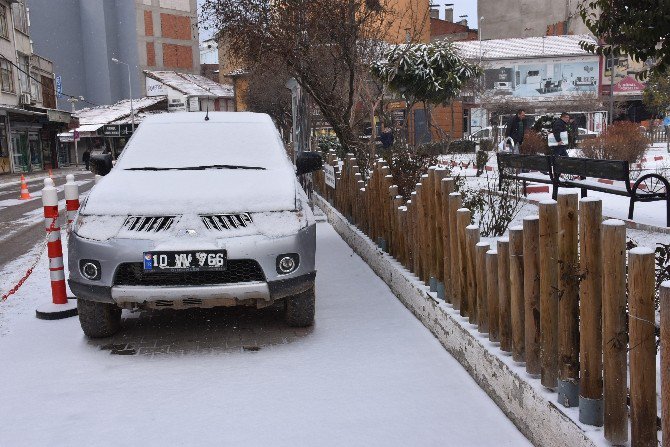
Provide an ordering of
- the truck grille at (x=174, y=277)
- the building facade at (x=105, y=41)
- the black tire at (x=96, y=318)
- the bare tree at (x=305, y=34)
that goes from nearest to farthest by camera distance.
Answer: the truck grille at (x=174, y=277)
the black tire at (x=96, y=318)
the bare tree at (x=305, y=34)
the building facade at (x=105, y=41)

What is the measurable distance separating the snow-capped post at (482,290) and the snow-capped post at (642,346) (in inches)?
58.7

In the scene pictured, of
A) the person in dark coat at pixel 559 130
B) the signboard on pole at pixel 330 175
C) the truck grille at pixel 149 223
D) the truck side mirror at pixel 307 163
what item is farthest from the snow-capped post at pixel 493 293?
the person in dark coat at pixel 559 130

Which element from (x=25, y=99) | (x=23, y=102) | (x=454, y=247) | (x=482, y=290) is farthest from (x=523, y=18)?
(x=482, y=290)

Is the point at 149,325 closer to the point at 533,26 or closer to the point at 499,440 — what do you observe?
the point at 499,440

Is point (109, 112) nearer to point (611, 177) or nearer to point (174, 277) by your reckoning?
point (611, 177)

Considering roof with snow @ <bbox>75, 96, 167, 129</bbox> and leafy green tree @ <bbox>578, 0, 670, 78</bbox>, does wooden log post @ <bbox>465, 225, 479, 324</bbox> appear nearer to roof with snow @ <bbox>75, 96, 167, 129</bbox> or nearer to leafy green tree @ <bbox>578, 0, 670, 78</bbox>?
leafy green tree @ <bbox>578, 0, 670, 78</bbox>

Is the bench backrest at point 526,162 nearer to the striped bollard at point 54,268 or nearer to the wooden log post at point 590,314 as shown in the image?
the striped bollard at point 54,268

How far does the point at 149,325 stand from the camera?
5.80 meters

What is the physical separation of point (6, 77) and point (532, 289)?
Result: 149ft

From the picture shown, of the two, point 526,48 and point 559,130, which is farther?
point 526,48

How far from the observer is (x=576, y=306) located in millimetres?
2996

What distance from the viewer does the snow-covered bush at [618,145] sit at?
18750mm

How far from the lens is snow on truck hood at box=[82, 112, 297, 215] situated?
16.6 feet

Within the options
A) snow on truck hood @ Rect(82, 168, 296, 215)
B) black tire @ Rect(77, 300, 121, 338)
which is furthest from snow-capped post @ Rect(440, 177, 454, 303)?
black tire @ Rect(77, 300, 121, 338)
